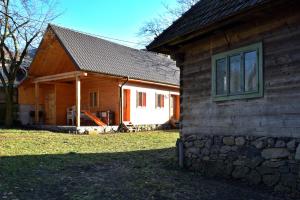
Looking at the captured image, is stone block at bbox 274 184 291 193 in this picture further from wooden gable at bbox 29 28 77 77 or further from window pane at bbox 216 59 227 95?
wooden gable at bbox 29 28 77 77

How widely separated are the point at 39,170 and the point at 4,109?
59.1ft

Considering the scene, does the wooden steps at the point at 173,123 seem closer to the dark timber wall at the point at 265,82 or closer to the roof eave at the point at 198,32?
the roof eave at the point at 198,32

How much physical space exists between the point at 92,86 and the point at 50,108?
11.5ft

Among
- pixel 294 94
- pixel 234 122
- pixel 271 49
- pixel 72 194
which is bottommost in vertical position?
pixel 72 194

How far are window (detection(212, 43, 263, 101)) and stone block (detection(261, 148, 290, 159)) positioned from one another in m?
1.15

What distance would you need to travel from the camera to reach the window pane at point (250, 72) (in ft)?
25.3

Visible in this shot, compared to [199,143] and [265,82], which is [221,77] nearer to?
[265,82]

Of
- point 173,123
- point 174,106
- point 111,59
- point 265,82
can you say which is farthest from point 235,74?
point 174,106

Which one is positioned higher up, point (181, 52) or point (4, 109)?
point (181, 52)

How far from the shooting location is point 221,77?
8.68 metres

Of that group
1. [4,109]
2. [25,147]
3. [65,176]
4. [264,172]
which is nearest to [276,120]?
[264,172]

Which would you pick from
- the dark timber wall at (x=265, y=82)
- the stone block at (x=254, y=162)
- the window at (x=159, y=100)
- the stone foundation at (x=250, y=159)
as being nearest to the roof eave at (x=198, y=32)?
the dark timber wall at (x=265, y=82)

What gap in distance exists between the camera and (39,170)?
9164 mm

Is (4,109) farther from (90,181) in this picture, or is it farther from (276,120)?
(276,120)
